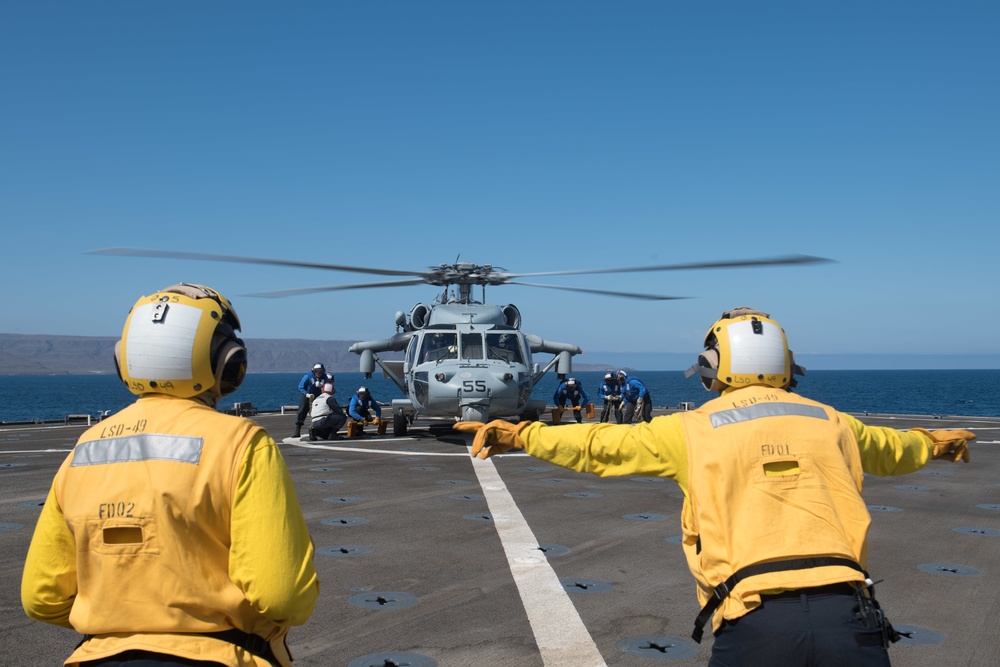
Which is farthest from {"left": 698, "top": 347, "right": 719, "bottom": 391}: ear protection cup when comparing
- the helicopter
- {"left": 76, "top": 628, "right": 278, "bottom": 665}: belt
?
the helicopter

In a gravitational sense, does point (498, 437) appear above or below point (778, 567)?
above

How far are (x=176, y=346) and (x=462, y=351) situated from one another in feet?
44.8

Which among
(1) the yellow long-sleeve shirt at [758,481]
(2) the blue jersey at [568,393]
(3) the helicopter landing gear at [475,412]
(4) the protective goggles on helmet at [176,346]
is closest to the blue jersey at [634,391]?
(2) the blue jersey at [568,393]

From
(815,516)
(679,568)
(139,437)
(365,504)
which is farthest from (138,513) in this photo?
(365,504)

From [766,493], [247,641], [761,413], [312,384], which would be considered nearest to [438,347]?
[312,384]

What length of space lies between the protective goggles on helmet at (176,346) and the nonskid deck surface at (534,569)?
241 centimetres

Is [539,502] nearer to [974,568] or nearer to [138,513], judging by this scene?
[974,568]

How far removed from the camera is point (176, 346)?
2365 mm

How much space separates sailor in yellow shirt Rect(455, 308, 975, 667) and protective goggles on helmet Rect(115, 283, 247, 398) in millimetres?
1069

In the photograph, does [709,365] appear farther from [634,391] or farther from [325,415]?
[634,391]

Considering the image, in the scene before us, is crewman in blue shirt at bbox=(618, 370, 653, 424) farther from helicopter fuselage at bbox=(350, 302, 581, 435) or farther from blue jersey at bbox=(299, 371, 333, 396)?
blue jersey at bbox=(299, 371, 333, 396)

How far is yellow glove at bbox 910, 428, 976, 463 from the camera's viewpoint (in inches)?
128

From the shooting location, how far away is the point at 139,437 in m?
2.17

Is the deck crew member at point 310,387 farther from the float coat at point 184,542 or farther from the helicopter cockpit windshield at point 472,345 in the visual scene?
the float coat at point 184,542
